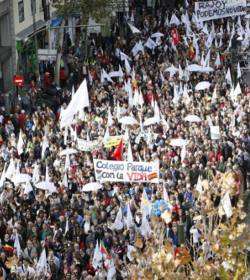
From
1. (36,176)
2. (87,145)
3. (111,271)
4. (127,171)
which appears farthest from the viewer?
(87,145)

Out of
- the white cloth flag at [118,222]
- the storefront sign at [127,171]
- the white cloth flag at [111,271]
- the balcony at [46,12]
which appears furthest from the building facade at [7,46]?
the white cloth flag at [111,271]

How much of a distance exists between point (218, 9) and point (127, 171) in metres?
24.4

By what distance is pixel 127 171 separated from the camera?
90.1ft

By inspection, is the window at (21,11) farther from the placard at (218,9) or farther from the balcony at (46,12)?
the placard at (218,9)

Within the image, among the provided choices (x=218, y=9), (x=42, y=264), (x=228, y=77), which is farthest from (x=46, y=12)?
(x=42, y=264)

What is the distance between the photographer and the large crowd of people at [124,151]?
24558 millimetres

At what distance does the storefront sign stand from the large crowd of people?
37 centimetres

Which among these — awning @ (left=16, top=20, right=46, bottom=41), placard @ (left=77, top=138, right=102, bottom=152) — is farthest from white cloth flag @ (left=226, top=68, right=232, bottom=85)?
placard @ (left=77, top=138, right=102, bottom=152)

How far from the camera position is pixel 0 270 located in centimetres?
2356

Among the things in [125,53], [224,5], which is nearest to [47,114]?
[125,53]

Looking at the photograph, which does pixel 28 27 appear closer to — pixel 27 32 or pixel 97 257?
pixel 27 32

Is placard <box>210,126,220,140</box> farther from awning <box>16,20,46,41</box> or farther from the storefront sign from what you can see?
awning <box>16,20,46,41</box>

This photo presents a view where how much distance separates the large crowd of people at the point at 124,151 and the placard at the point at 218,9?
2.27ft

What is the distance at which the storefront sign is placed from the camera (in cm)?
2738
